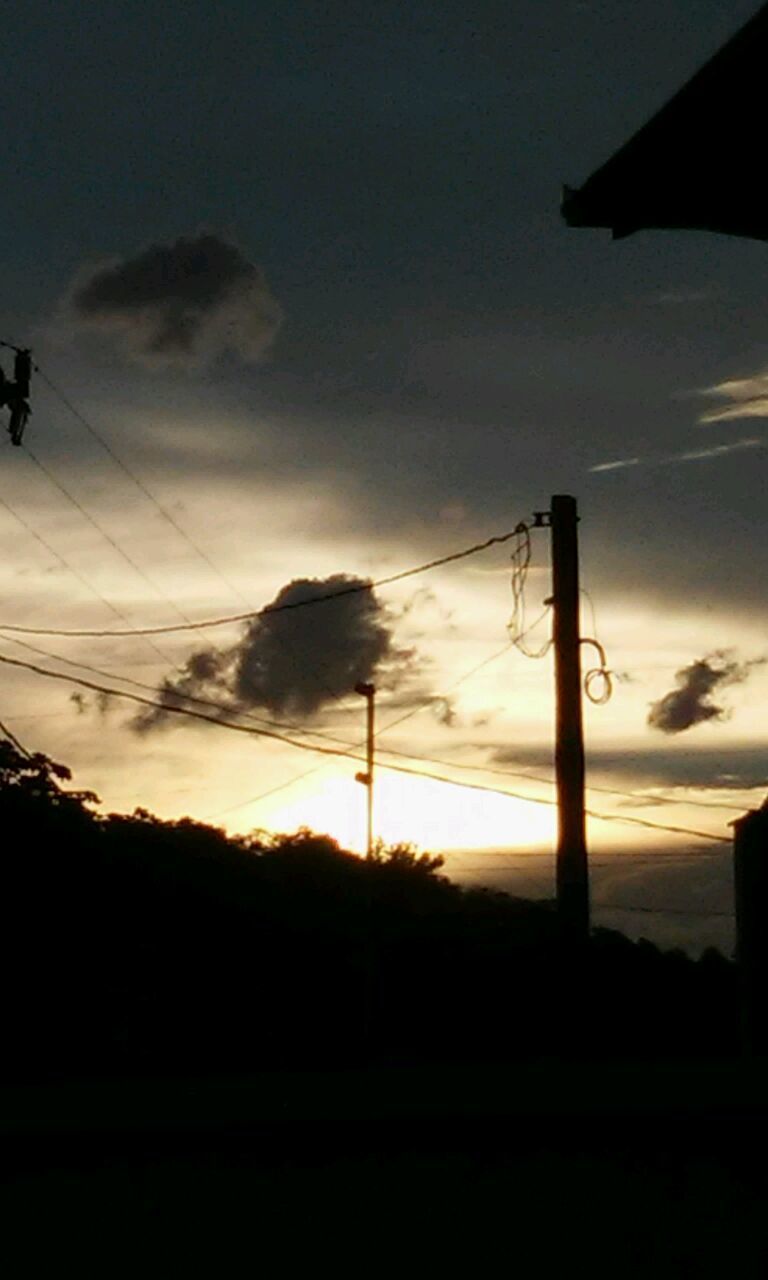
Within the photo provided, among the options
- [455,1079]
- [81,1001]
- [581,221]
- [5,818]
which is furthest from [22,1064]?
[581,221]

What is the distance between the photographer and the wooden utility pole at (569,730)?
2473cm

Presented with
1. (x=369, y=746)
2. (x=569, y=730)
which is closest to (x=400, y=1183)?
(x=569, y=730)

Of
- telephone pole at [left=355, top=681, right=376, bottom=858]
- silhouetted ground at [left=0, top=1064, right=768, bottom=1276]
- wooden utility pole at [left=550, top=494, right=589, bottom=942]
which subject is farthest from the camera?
telephone pole at [left=355, top=681, right=376, bottom=858]

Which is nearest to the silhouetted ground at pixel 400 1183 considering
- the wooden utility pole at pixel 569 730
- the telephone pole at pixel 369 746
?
the wooden utility pole at pixel 569 730

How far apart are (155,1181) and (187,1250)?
1.06ft

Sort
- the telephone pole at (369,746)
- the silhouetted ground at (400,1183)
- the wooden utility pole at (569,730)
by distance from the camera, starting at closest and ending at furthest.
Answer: the silhouetted ground at (400,1183) < the wooden utility pole at (569,730) < the telephone pole at (369,746)

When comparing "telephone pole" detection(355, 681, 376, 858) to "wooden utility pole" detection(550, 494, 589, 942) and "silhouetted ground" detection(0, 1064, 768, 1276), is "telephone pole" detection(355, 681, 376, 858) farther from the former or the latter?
"silhouetted ground" detection(0, 1064, 768, 1276)

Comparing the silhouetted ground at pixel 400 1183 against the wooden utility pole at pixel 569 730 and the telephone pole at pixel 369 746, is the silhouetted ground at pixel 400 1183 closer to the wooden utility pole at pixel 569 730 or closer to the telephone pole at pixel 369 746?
the wooden utility pole at pixel 569 730

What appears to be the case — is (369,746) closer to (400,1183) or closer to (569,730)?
(569,730)

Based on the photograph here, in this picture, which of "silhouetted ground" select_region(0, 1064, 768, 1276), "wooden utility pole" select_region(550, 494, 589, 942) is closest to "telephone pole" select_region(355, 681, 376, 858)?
"wooden utility pole" select_region(550, 494, 589, 942)

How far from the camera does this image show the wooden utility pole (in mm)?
24734

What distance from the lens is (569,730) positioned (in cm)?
2520

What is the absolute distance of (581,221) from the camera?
6.41 m

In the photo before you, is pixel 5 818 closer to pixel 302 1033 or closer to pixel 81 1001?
pixel 81 1001
